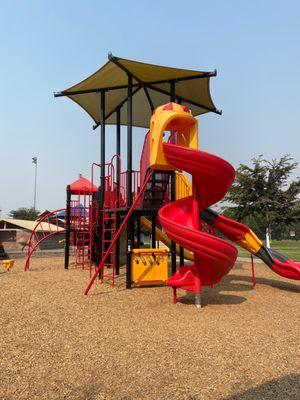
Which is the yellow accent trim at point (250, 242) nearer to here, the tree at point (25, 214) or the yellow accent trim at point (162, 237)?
the yellow accent trim at point (162, 237)

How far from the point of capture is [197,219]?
7938 mm

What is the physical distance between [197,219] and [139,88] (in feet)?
17.8

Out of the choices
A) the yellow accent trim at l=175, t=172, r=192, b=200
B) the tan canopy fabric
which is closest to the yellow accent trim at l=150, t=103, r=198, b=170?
the tan canopy fabric

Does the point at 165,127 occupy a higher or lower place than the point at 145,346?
higher

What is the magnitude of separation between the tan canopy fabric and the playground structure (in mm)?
29

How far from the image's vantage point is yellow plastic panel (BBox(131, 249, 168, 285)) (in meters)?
9.75

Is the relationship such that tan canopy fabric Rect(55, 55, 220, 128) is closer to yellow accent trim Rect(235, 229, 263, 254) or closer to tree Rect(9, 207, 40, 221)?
yellow accent trim Rect(235, 229, 263, 254)

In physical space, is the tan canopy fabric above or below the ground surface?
above

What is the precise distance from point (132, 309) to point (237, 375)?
3.46 meters

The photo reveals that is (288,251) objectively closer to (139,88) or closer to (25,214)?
(139,88)

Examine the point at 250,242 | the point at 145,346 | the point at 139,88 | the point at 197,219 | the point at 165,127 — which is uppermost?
the point at 139,88

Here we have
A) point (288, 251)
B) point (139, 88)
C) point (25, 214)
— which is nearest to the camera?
point (139, 88)

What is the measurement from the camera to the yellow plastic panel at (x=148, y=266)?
9750 mm

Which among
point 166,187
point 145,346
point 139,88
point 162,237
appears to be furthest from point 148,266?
point 139,88
